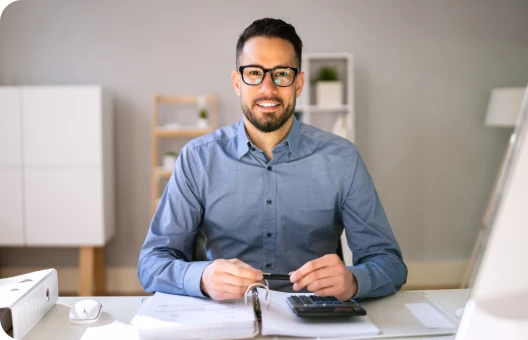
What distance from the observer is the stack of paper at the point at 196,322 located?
24.3 inches

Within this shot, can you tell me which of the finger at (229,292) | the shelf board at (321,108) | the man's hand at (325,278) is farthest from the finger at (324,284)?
the shelf board at (321,108)

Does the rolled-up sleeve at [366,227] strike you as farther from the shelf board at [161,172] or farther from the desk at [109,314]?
the shelf board at [161,172]

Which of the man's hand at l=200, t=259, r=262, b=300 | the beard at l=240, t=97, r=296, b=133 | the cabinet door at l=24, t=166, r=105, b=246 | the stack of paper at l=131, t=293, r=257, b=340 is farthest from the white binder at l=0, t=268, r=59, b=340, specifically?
the cabinet door at l=24, t=166, r=105, b=246

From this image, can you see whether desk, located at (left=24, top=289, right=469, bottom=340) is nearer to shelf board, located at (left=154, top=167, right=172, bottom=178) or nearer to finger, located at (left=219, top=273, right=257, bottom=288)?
finger, located at (left=219, top=273, right=257, bottom=288)

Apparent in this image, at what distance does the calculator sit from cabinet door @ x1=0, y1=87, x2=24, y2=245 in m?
1.99

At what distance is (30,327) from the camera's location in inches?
27.8

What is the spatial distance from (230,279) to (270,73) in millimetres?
451

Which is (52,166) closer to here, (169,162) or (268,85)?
(169,162)

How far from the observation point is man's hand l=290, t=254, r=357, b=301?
0.71 meters

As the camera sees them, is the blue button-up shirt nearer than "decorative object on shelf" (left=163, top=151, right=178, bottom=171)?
Yes

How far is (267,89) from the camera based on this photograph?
0.99 m

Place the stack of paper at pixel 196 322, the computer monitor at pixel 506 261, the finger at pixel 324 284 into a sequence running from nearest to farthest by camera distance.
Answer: the computer monitor at pixel 506 261 → the stack of paper at pixel 196 322 → the finger at pixel 324 284

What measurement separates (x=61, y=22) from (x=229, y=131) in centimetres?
180

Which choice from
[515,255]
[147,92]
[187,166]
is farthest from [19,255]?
[515,255]
